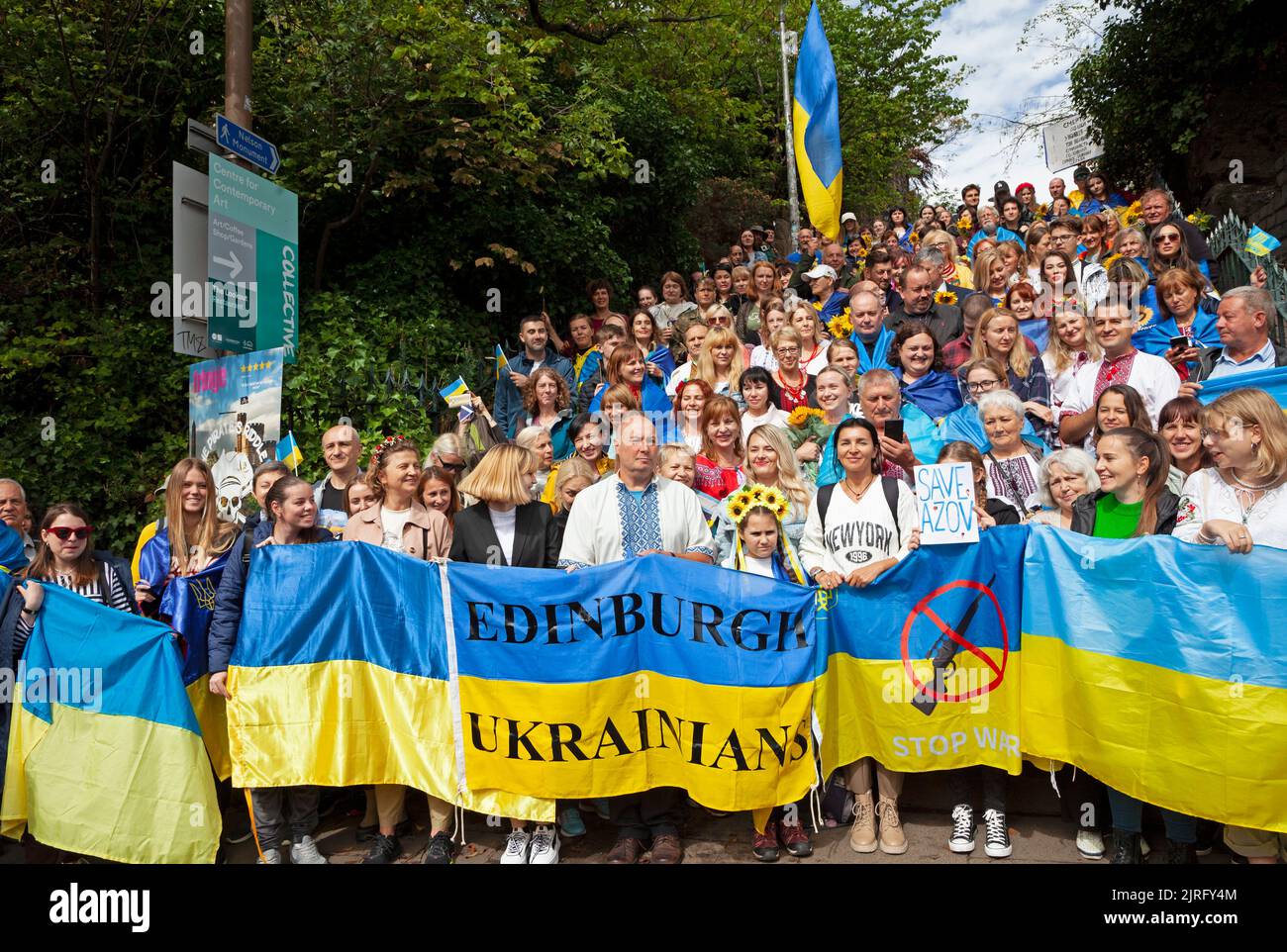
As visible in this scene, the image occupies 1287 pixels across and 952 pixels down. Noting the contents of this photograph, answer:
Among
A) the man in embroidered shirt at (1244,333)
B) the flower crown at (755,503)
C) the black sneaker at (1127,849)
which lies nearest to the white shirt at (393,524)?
the flower crown at (755,503)

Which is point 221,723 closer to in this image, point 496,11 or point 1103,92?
point 496,11

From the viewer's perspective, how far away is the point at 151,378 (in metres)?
10.2

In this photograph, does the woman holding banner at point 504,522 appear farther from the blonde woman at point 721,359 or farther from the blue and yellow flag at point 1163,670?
the blonde woman at point 721,359

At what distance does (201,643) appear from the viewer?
500cm

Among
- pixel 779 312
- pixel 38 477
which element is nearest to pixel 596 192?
pixel 779 312

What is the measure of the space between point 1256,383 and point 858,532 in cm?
306

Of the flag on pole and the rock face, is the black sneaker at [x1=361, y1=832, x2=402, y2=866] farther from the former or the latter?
the rock face

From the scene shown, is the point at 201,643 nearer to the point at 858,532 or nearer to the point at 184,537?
the point at 184,537

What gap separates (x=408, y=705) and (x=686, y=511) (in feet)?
5.72

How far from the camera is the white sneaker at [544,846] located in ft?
15.0

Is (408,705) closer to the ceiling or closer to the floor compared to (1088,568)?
closer to the floor

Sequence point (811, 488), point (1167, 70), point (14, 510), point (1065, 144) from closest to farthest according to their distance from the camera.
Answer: point (811, 488) < point (14, 510) < point (1167, 70) < point (1065, 144)

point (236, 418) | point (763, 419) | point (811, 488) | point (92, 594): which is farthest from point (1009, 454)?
point (92, 594)

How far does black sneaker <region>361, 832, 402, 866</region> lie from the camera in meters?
4.65
